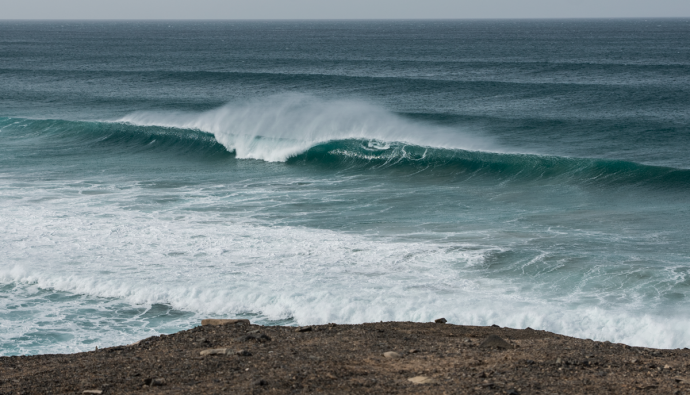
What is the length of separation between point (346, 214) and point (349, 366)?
33.1ft

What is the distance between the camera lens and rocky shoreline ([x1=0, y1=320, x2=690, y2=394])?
6.47 m

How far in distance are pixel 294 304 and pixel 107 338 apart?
2.93 meters

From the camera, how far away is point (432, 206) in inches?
712

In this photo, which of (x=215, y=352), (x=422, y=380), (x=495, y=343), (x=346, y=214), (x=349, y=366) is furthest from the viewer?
(x=346, y=214)

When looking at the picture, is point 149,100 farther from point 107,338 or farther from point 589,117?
point 107,338

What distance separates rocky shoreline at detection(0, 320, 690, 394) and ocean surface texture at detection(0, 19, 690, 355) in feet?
8.11

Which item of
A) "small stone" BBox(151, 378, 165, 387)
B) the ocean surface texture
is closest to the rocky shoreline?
"small stone" BBox(151, 378, 165, 387)

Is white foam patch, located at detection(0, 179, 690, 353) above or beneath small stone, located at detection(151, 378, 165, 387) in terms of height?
beneath

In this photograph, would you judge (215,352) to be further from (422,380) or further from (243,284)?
(243,284)

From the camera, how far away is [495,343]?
7.85 m

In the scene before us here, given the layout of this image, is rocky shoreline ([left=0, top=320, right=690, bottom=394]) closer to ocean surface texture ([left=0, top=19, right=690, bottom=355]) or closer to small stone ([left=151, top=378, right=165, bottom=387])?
small stone ([left=151, top=378, right=165, bottom=387])

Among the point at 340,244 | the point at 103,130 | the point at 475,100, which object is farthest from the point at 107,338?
the point at 475,100

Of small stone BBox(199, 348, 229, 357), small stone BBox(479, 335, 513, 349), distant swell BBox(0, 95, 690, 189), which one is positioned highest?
small stone BBox(199, 348, 229, 357)

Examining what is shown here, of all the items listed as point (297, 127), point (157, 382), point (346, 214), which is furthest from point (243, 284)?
point (297, 127)
